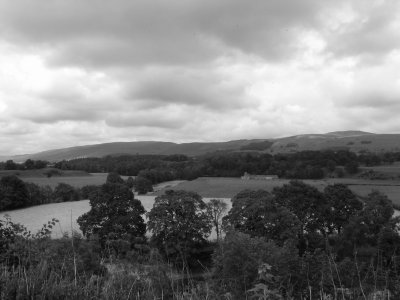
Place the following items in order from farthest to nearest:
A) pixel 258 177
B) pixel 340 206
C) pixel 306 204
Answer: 1. pixel 258 177
2. pixel 340 206
3. pixel 306 204

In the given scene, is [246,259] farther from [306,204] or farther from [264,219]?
[306,204]

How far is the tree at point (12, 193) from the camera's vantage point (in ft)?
292

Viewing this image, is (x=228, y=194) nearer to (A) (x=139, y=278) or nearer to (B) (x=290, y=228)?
(B) (x=290, y=228)

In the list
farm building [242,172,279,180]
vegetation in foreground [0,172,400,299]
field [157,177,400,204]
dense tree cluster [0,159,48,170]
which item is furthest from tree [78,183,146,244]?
dense tree cluster [0,159,48,170]

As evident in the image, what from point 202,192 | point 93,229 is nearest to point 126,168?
point 202,192

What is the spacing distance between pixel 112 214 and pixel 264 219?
22.8 meters

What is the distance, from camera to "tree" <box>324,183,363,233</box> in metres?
57.9

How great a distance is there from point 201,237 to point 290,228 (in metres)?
12.7

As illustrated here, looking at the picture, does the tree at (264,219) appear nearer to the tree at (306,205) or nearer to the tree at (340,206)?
the tree at (306,205)

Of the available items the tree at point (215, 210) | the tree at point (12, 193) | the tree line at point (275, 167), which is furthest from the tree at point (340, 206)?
the tree at point (12, 193)

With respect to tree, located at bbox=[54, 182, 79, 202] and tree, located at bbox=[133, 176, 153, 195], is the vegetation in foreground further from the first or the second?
tree, located at bbox=[54, 182, 79, 202]

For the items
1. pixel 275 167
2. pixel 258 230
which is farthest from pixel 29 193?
pixel 275 167

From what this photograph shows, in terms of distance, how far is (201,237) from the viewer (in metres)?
51.4

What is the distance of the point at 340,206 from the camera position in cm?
5897
